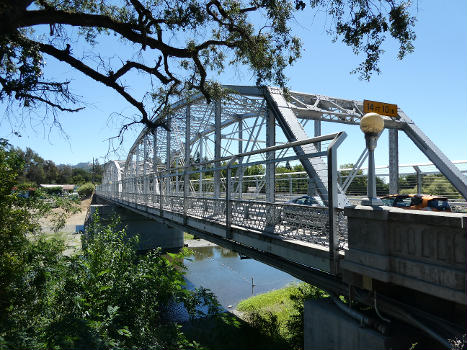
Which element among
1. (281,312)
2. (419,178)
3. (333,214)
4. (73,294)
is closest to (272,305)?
(281,312)

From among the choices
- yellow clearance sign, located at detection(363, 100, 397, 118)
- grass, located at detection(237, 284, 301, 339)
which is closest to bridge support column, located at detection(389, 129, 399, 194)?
yellow clearance sign, located at detection(363, 100, 397, 118)

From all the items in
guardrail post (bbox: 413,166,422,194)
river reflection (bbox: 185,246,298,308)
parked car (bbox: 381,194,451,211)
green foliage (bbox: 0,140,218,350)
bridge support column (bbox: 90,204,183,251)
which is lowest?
river reflection (bbox: 185,246,298,308)

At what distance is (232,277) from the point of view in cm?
2148

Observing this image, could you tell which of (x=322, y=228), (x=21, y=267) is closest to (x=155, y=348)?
(x=21, y=267)

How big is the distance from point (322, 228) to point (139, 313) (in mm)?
4543

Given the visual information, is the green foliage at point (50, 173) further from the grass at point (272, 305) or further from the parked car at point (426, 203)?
the parked car at point (426, 203)

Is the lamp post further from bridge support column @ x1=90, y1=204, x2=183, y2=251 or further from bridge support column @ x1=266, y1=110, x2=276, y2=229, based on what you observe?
bridge support column @ x1=90, y1=204, x2=183, y2=251

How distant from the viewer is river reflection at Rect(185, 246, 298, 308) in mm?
17891

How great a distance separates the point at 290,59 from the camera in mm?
8766

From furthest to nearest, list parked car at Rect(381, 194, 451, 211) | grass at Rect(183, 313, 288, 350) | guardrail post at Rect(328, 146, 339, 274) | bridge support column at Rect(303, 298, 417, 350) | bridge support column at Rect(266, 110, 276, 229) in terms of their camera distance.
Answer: parked car at Rect(381, 194, 451, 211), grass at Rect(183, 313, 288, 350), bridge support column at Rect(266, 110, 276, 229), guardrail post at Rect(328, 146, 339, 274), bridge support column at Rect(303, 298, 417, 350)

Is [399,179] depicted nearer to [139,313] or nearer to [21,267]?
[139,313]

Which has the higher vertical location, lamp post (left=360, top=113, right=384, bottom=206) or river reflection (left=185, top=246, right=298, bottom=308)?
lamp post (left=360, top=113, right=384, bottom=206)

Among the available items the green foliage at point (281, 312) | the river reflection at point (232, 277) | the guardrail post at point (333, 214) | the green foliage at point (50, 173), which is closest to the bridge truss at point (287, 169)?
the guardrail post at point (333, 214)

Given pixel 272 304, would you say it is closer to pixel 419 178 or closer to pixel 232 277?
pixel 232 277
